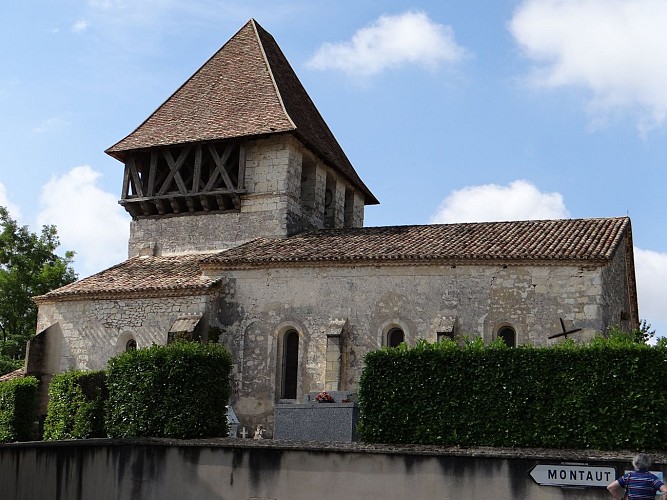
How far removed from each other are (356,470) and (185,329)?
11.7 meters

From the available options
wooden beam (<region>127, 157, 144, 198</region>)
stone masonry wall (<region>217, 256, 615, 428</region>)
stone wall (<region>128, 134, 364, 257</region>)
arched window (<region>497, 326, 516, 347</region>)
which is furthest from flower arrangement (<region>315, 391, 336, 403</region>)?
wooden beam (<region>127, 157, 144, 198</region>)

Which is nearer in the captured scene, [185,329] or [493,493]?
[493,493]

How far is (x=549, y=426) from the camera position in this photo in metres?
15.7

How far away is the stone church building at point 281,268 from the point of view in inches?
966

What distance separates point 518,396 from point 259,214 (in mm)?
15753

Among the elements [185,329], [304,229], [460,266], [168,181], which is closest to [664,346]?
[460,266]

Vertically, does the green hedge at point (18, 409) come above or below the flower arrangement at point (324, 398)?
below

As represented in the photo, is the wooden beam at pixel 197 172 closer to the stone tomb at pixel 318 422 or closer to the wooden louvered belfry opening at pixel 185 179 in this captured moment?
the wooden louvered belfry opening at pixel 185 179

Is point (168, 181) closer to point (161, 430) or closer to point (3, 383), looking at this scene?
point (3, 383)

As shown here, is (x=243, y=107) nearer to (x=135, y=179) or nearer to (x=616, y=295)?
(x=135, y=179)

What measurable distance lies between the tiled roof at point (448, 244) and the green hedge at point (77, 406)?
5.86 m

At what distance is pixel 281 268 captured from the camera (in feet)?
88.0

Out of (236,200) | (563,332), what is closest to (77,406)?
(236,200)

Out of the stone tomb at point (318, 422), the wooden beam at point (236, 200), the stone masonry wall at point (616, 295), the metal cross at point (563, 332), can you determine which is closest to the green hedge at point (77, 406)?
the stone tomb at point (318, 422)
